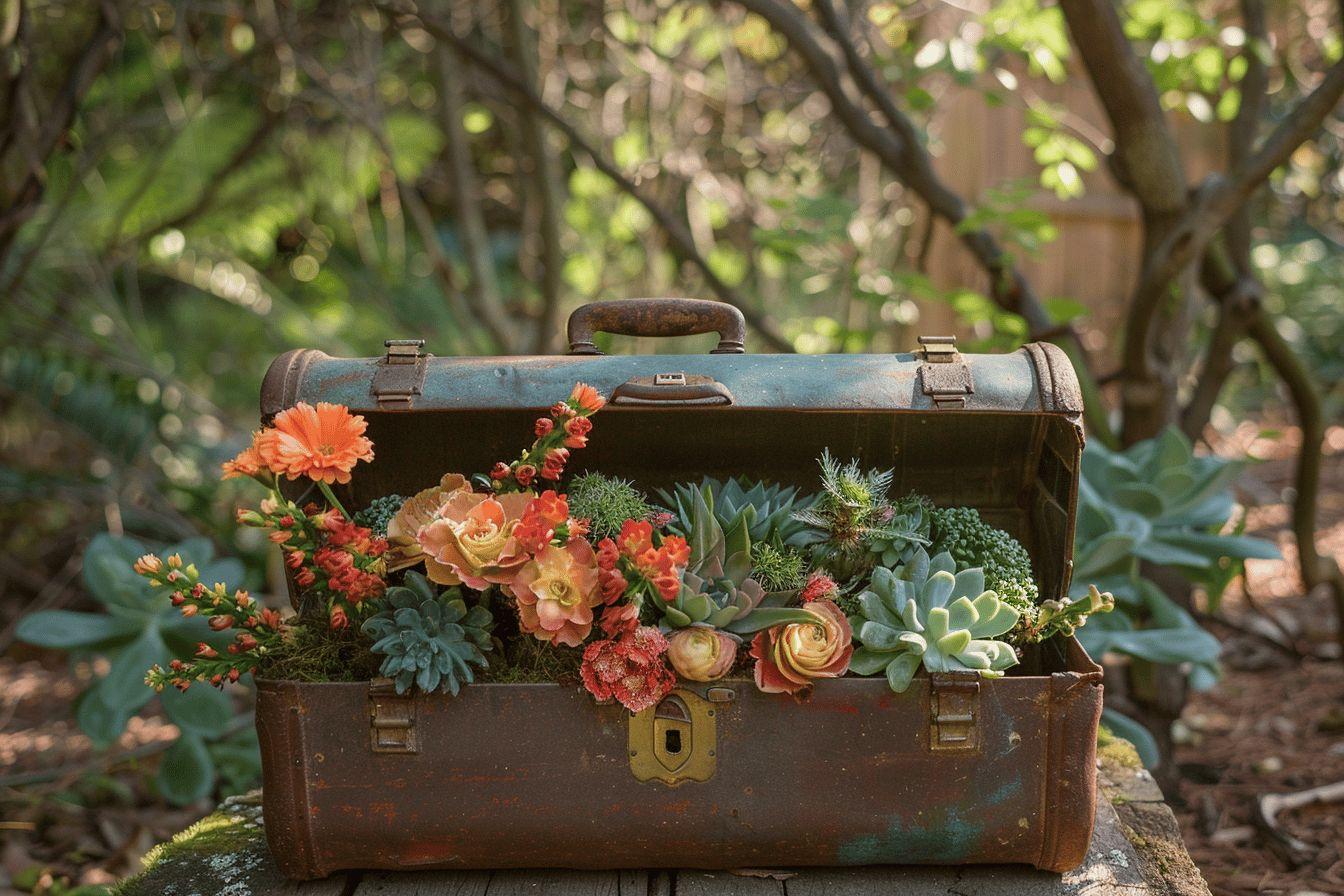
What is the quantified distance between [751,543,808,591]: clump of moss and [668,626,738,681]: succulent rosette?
0.51 ft

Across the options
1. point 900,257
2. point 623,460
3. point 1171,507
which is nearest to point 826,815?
point 623,460

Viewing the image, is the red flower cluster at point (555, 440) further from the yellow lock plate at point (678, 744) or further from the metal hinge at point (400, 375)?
the yellow lock plate at point (678, 744)

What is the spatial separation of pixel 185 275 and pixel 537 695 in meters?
3.61

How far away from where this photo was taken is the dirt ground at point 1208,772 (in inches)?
90.4

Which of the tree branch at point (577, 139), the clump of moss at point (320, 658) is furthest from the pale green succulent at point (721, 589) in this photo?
the tree branch at point (577, 139)

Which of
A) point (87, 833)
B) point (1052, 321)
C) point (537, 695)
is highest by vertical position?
point (1052, 321)

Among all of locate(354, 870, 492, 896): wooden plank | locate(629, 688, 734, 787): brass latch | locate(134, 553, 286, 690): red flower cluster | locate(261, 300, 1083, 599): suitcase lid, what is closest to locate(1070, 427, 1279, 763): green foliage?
locate(261, 300, 1083, 599): suitcase lid

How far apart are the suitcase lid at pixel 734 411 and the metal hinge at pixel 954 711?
12.6 inches

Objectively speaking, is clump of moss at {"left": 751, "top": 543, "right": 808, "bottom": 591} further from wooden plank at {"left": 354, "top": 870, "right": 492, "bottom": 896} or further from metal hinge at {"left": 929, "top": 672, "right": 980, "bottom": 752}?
wooden plank at {"left": 354, "top": 870, "right": 492, "bottom": 896}

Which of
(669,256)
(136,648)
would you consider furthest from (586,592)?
(669,256)

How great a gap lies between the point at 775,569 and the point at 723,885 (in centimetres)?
44

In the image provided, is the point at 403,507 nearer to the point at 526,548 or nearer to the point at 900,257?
the point at 526,548

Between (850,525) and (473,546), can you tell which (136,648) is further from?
(850,525)

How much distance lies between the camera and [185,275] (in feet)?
14.4
